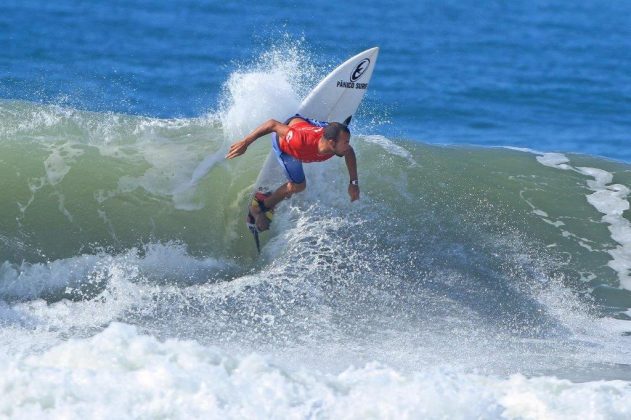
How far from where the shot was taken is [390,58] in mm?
17062

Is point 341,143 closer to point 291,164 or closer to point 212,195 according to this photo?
point 291,164

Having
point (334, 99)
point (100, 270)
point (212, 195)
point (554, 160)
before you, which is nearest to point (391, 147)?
point (334, 99)

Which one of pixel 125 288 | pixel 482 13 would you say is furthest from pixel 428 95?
pixel 125 288

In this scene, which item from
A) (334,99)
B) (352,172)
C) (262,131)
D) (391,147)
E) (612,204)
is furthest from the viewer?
(391,147)

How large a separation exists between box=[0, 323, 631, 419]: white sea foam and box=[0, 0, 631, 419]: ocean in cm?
1

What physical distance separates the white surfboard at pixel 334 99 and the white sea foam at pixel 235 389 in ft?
10.5

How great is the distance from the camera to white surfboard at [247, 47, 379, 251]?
31.6ft

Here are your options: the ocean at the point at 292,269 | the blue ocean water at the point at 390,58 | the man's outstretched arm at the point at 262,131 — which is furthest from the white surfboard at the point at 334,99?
the blue ocean water at the point at 390,58

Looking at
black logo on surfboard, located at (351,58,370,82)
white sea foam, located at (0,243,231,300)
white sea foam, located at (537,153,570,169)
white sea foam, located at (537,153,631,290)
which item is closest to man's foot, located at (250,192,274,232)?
white sea foam, located at (0,243,231,300)

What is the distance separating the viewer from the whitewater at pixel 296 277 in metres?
6.24

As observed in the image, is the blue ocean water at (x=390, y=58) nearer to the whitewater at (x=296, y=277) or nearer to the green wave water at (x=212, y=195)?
the green wave water at (x=212, y=195)

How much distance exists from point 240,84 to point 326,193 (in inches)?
59.9

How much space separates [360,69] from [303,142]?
1.59 m

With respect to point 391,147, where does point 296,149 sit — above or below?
above
